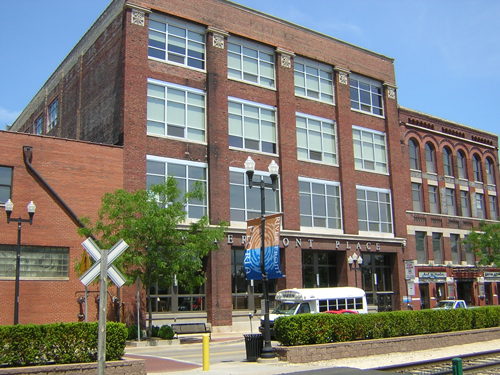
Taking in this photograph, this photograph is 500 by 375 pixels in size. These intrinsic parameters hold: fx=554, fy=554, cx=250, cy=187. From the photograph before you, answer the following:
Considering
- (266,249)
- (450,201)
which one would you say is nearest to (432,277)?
(450,201)

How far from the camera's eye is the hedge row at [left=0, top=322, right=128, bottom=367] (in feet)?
43.1

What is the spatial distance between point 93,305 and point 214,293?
22.2ft

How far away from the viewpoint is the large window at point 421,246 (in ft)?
147

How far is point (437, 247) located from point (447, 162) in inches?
315

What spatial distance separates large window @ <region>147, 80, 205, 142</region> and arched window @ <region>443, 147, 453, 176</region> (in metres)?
25.4

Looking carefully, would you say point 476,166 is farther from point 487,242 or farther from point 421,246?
point 421,246

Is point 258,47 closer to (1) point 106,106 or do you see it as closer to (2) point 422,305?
(1) point 106,106

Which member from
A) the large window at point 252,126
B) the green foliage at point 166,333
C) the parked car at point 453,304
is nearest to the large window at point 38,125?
the large window at point 252,126

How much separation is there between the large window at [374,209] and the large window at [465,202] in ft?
37.4

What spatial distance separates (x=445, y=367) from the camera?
1628 cm

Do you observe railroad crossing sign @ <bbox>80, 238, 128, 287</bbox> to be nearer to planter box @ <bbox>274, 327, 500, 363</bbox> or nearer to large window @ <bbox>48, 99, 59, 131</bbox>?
planter box @ <bbox>274, 327, 500, 363</bbox>

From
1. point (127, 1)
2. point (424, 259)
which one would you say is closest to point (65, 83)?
point (127, 1)

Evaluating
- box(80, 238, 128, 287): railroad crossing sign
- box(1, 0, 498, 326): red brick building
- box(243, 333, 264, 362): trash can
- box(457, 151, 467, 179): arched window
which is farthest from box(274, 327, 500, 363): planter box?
box(457, 151, 467, 179): arched window

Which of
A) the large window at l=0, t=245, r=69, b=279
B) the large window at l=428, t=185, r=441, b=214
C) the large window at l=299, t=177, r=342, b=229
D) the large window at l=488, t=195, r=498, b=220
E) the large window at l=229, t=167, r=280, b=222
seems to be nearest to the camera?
the large window at l=0, t=245, r=69, b=279
